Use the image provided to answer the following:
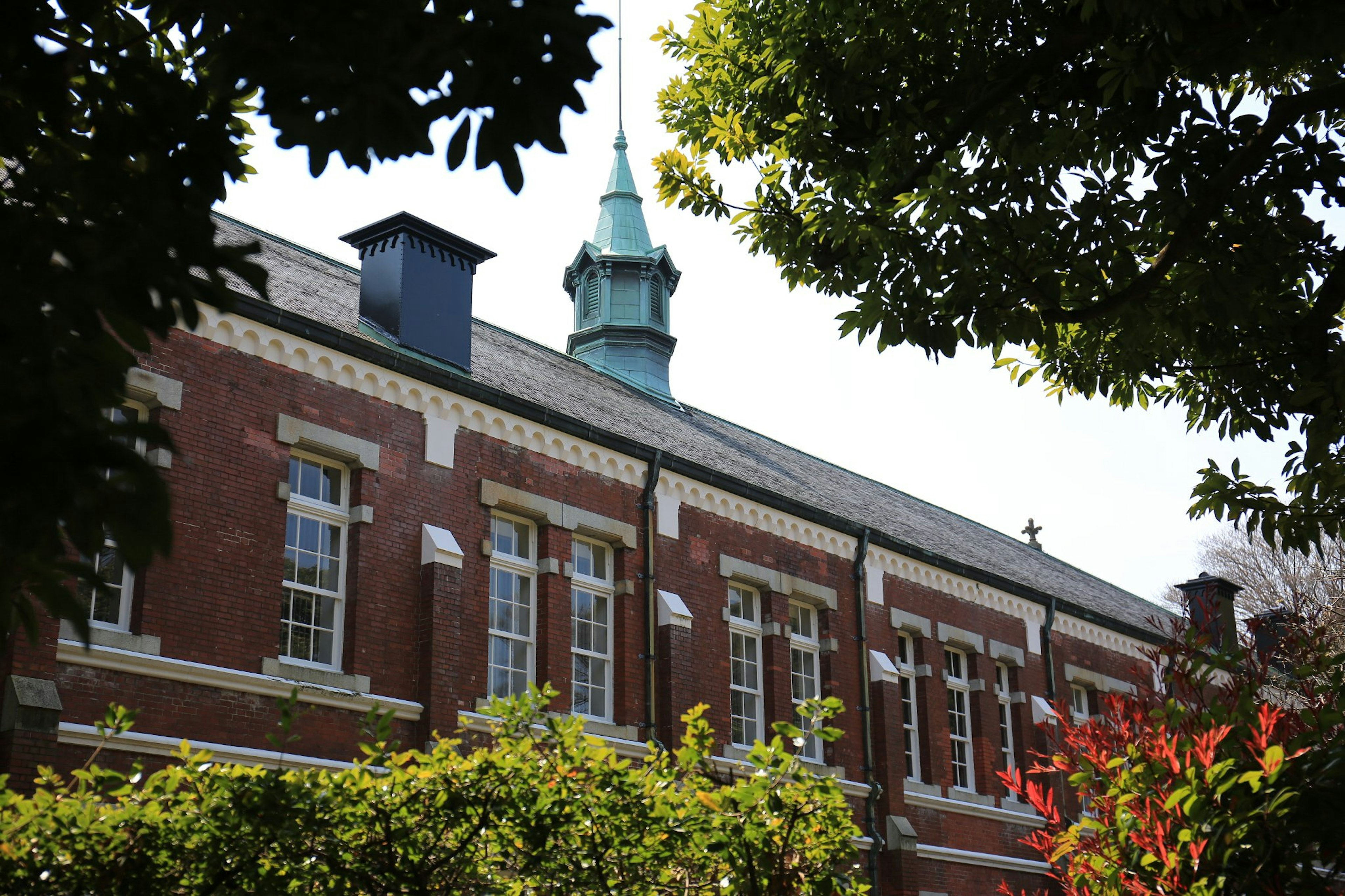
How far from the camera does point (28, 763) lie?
11.9m

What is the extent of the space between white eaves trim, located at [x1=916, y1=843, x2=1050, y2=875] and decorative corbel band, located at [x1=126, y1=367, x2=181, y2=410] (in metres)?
14.0

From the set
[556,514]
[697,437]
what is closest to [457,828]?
[556,514]

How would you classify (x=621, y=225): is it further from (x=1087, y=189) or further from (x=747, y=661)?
(x=1087, y=189)

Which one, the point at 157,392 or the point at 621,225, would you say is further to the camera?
the point at 621,225

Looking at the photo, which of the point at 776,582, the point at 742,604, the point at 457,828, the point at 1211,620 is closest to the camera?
the point at 457,828

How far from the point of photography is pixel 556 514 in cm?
1769

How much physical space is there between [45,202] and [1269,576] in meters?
45.1

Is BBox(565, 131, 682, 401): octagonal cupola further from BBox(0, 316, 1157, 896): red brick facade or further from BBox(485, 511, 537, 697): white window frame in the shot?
BBox(485, 511, 537, 697): white window frame

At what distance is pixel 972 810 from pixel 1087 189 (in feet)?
58.0

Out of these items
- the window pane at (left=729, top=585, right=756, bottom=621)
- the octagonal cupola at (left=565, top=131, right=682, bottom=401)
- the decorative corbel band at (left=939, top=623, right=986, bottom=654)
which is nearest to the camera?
the window pane at (left=729, top=585, right=756, bottom=621)

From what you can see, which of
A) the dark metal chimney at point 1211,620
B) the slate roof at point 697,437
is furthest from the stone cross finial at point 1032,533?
the dark metal chimney at point 1211,620

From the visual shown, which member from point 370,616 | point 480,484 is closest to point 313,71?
point 370,616

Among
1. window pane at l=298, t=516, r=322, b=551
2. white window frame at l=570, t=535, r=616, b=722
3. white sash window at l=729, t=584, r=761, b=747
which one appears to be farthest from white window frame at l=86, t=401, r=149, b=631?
white sash window at l=729, t=584, r=761, b=747

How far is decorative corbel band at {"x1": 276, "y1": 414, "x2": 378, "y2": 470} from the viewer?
1495 centimetres
